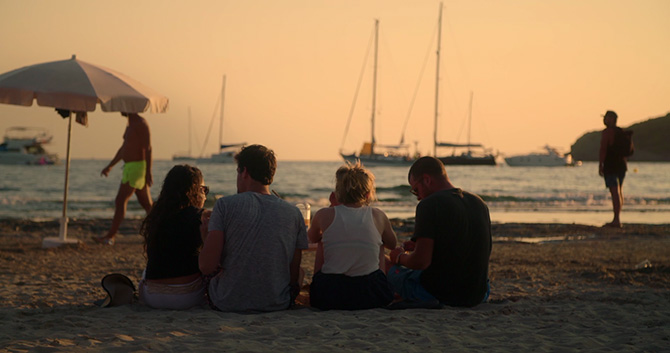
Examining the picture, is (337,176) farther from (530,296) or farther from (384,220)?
(530,296)

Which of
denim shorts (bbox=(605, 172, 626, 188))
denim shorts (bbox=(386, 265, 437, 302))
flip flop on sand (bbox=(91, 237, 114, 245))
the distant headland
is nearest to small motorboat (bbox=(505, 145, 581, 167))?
the distant headland

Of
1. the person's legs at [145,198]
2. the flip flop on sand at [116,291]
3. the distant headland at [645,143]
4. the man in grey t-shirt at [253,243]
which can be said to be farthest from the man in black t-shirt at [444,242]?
the distant headland at [645,143]

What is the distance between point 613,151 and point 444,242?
7109 mm

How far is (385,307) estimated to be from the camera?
4723mm

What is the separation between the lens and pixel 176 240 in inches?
177

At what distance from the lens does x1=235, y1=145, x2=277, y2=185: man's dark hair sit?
4238mm

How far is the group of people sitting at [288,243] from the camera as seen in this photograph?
430cm

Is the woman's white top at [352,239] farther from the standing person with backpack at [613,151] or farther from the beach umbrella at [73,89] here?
the standing person with backpack at [613,151]

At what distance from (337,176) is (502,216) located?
499 inches

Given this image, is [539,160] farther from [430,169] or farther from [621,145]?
[430,169]

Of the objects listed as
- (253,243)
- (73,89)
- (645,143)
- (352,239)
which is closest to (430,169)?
(352,239)

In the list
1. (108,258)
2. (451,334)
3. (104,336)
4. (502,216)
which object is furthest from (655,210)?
(104,336)

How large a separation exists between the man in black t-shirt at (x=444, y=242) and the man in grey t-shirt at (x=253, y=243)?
752 mm

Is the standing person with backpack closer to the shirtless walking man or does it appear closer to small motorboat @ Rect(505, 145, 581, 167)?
the shirtless walking man
